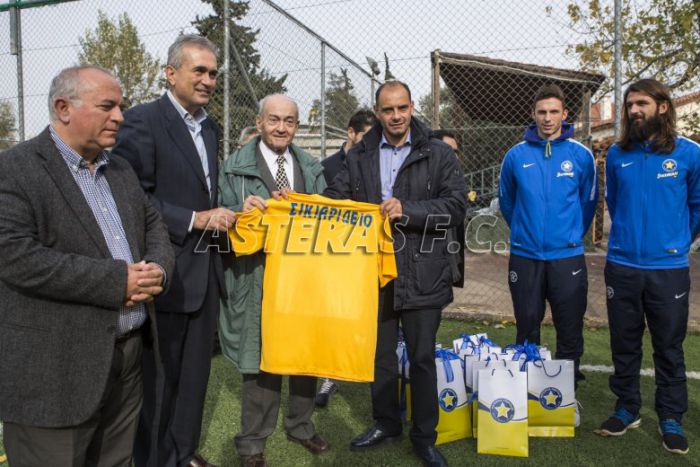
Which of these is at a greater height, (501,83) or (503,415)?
(501,83)

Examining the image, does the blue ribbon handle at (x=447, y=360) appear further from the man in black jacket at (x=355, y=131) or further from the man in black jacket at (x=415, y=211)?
the man in black jacket at (x=355, y=131)

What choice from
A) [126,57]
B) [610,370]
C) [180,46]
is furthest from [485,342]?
[126,57]

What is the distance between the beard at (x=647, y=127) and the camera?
3.45 metres

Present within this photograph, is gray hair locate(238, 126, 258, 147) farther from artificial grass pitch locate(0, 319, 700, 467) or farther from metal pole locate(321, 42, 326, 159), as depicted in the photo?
artificial grass pitch locate(0, 319, 700, 467)

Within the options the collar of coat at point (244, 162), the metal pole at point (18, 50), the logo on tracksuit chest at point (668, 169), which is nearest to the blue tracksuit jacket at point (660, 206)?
the logo on tracksuit chest at point (668, 169)

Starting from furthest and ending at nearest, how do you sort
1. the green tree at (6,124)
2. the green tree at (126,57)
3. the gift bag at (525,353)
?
the green tree at (126,57) < the green tree at (6,124) < the gift bag at (525,353)

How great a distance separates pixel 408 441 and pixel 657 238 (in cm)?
203

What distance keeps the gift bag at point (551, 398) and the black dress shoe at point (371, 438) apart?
897 mm

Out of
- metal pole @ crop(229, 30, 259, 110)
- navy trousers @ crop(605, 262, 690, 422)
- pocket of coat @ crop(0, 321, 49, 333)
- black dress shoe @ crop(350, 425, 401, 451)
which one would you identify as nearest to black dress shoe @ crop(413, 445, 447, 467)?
black dress shoe @ crop(350, 425, 401, 451)

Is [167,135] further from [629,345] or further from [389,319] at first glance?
[629,345]

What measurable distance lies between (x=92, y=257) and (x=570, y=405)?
299 cm

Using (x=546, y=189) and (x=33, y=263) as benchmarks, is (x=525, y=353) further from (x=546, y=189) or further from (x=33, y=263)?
(x=33, y=263)

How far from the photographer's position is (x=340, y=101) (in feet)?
28.6

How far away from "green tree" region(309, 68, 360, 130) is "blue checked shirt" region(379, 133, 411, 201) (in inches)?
178
